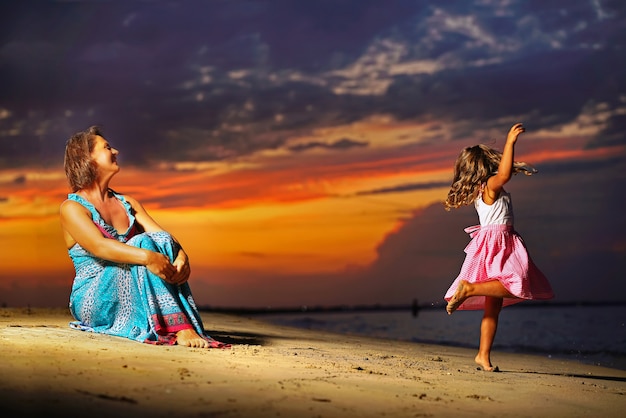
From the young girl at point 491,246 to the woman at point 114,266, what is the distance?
6.13 ft

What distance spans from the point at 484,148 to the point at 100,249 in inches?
113

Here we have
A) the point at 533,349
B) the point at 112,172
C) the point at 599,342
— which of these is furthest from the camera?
the point at 599,342

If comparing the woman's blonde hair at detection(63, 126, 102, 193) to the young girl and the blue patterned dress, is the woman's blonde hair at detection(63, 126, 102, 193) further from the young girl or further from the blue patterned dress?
the young girl

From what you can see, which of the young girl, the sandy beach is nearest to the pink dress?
the young girl

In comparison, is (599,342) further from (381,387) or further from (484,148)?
(381,387)

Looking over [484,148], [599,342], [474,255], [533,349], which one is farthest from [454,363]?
[599,342]

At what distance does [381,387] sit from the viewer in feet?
14.6

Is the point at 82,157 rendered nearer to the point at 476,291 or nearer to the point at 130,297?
the point at 130,297

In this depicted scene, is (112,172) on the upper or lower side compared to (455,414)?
upper

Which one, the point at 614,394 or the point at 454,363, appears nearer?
the point at 614,394

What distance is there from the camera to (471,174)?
19.2 feet

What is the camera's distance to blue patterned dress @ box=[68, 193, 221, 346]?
5461mm

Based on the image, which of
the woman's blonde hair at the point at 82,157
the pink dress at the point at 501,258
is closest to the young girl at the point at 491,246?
the pink dress at the point at 501,258

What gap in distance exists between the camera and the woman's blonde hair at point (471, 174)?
5.84 metres
